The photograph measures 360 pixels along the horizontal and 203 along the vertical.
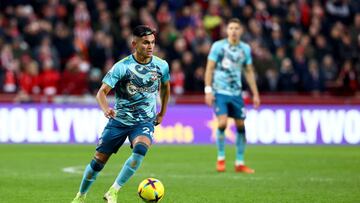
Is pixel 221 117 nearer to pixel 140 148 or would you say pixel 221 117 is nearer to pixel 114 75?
pixel 140 148

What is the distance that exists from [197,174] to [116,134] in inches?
197

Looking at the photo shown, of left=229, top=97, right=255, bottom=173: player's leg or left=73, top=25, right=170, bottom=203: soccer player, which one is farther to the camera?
left=229, top=97, right=255, bottom=173: player's leg

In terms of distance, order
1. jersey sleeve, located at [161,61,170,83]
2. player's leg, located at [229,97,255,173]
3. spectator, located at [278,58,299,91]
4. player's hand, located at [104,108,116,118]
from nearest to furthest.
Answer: player's hand, located at [104,108,116,118], jersey sleeve, located at [161,61,170,83], player's leg, located at [229,97,255,173], spectator, located at [278,58,299,91]

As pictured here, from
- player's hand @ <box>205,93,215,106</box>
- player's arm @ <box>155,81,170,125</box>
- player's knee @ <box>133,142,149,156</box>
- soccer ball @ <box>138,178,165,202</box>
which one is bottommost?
player's hand @ <box>205,93,215,106</box>

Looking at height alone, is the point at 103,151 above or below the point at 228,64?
above

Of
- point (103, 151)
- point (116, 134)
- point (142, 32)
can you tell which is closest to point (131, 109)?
point (116, 134)

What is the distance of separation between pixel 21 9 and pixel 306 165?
1219cm

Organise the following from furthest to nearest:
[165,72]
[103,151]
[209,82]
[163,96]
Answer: [209,82] → [163,96] → [165,72] → [103,151]

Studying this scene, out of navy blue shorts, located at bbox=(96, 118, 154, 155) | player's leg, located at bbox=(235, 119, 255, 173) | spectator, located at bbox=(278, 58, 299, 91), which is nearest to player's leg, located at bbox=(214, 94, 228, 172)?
player's leg, located at bbox=(235, 119, 255, 173)

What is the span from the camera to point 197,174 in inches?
596

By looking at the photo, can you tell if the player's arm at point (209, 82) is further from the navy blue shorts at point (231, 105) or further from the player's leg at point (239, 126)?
the player's leg at point (239, 126)

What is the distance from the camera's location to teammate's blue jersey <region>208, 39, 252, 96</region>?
1571 centimetres

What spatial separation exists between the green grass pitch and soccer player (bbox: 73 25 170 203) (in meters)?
0.91

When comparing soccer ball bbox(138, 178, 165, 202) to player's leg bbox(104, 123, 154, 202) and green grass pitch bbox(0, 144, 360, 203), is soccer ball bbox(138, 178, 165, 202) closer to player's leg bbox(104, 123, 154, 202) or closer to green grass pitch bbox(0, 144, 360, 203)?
player's leg bbox(104, 123, 154, 202)
